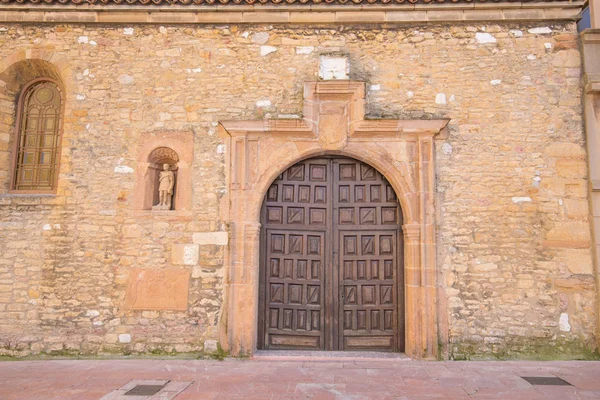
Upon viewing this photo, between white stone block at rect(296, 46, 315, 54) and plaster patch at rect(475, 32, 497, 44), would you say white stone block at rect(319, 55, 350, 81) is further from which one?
plaster patch at rect(475, 32, 497, 44)

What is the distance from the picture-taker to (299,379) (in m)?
4.26

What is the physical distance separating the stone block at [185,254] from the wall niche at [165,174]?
0.50 meters

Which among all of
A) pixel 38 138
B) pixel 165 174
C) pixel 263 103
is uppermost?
pixel 263 103

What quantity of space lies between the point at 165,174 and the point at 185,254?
3.69 feet

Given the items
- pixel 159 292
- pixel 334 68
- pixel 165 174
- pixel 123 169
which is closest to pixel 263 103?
pixel 334 68

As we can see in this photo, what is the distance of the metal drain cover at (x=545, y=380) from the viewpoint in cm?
413

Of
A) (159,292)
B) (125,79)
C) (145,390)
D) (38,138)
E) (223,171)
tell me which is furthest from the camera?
(38,138)

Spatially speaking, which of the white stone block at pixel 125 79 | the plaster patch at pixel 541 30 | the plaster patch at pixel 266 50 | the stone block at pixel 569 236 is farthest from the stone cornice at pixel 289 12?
the stone block at pixel 569 236

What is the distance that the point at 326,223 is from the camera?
5.59m

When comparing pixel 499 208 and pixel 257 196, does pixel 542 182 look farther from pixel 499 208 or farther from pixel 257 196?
pixel 257 196

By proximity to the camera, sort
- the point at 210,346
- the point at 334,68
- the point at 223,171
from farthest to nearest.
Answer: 1. the point at 334,68
2. the point at 223,171
3. the point at 210,346

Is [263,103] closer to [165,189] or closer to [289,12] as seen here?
[289,12]

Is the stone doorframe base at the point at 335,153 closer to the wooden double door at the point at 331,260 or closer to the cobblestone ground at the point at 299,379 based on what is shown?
the wooden double door at the point at 331,260

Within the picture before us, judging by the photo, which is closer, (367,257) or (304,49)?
(367,257)
